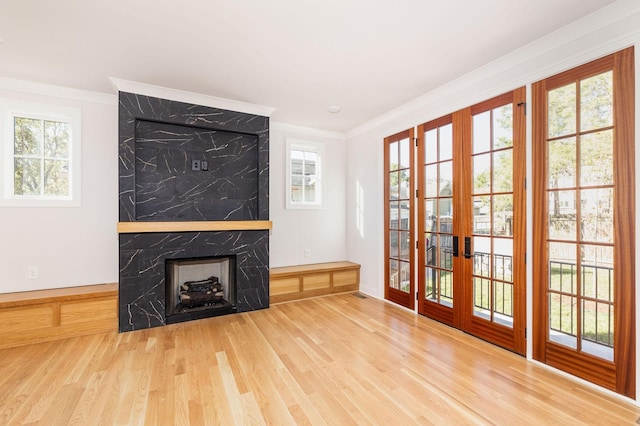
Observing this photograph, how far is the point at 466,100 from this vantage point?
125 inches

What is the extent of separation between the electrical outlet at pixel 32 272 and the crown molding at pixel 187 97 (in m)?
2.30

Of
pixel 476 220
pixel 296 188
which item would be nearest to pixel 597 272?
pixel 476 220

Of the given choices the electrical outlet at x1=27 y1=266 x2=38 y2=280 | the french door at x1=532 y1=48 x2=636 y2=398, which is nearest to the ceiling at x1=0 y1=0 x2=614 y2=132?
the french door at x1=532 y1=48 x2=636 y2=398

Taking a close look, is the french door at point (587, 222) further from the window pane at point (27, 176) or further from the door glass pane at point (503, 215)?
the window pane at point (27, 176)

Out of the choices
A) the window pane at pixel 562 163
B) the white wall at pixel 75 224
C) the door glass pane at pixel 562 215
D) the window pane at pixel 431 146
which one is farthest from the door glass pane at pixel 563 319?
the white wall at pixel 75 224

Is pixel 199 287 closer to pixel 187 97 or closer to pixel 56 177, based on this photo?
pixel 56 177

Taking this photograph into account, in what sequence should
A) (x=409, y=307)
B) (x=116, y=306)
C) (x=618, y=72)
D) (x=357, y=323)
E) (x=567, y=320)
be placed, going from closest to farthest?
(x=618, y=72) < (x=567, y=320) < (x=116, y=306) < (x=357, y=323) < (x=409, y=307)

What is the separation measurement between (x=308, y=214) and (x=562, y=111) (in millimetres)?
3580

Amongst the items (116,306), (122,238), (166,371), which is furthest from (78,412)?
(122,238)

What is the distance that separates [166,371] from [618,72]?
4.26 m

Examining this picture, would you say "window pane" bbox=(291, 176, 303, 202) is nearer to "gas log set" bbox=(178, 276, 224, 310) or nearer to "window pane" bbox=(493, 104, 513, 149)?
"gas log set" bbox=(178, 276, 224, 310)

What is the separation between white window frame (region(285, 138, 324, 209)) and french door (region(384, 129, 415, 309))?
1.23 metres

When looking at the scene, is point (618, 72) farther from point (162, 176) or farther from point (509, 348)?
point (162, 176)

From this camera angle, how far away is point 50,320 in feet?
9.91
